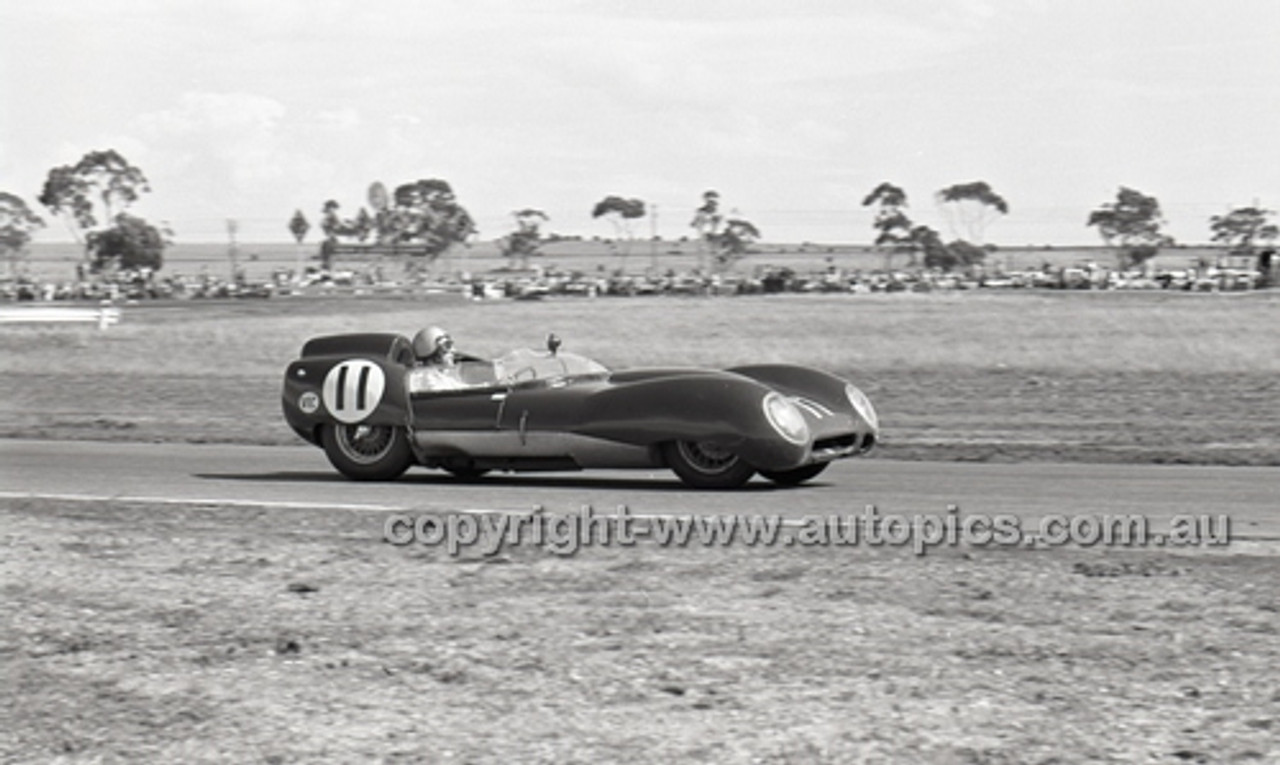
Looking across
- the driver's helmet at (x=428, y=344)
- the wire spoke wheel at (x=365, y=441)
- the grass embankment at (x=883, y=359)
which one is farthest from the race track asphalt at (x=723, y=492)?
the grass embankment at (x=883, y=359)

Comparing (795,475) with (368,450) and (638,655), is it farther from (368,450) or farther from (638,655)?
(638,655)

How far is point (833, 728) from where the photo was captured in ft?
17.5

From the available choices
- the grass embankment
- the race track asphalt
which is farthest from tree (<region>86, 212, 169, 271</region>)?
the race track asphalt

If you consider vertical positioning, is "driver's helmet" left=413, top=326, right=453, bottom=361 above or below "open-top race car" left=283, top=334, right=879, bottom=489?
above

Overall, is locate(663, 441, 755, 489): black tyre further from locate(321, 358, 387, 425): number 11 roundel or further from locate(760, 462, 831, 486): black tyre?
locate(321, 358, 387, 425): number 11 roundel

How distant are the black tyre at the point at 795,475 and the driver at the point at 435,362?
7.05ft

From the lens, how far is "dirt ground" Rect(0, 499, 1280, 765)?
526 cm

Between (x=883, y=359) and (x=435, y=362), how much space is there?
57.9 ft

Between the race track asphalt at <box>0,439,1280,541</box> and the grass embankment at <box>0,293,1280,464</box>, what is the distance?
1975 millimetres

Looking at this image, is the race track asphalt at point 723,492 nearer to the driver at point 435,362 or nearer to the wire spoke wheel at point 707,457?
the wire spoke wheel at point 707,457

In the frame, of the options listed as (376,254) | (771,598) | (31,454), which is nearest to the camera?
(771,598)

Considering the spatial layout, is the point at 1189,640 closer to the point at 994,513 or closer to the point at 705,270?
the point at 994,513

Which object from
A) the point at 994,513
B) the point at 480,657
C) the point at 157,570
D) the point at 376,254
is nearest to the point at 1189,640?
the point at 480,657

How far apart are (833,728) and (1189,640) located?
5.91 ft
